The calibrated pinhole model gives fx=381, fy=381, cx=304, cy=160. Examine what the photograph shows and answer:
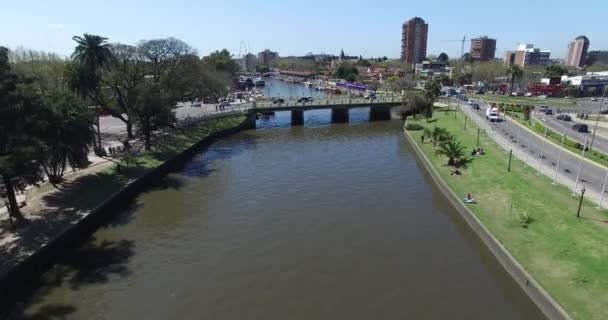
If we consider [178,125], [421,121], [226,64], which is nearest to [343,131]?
[421,121]

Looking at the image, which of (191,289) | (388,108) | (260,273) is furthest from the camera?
(388,108)

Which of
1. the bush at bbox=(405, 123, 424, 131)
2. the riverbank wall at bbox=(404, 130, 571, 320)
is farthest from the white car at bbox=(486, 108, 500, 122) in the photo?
the riverbank wall at bbox=(404, 130, 571, 320)

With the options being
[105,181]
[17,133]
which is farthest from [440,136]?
[17,133]

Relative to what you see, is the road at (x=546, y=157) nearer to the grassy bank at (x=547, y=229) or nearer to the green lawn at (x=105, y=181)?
the grassy bank at (x=547, y=229)

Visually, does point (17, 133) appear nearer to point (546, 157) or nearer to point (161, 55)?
point (161, 55)

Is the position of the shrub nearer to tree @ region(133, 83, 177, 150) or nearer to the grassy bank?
the grassy bank

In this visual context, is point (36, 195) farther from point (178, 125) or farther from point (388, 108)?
point (388, 108)
